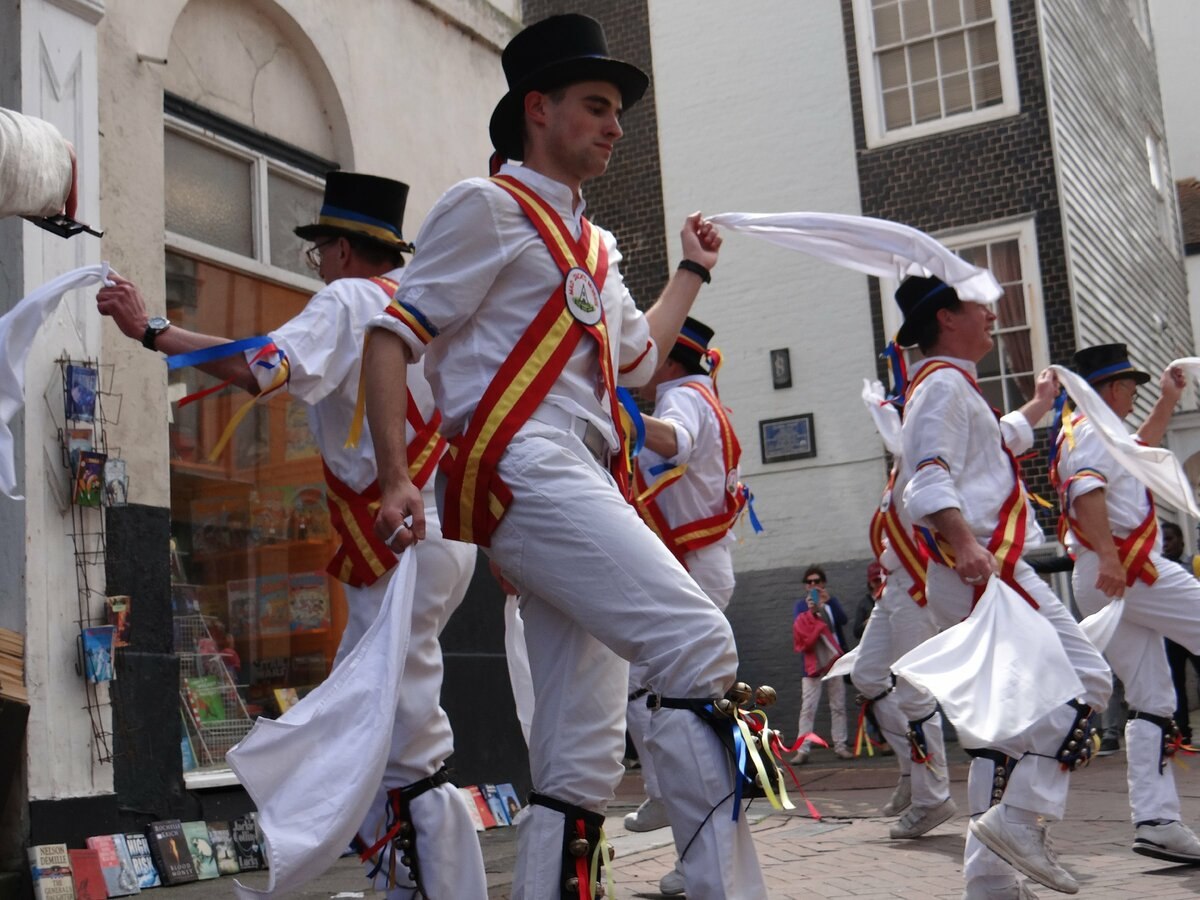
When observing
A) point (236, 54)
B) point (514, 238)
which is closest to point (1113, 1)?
point (236, 54)

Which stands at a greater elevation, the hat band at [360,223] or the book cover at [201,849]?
the hat band at [360,223]

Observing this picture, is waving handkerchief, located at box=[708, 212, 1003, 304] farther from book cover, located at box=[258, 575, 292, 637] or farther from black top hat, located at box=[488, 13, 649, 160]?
book cover, located at box=[258, 575, 292, 637]

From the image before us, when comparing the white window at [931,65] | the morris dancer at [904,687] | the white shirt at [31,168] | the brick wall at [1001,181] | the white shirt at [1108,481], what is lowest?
Result: the morris dancer at [904,687]

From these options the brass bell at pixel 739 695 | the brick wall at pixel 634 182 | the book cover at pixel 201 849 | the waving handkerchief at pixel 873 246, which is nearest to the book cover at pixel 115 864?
the book cover at pixel 201 849

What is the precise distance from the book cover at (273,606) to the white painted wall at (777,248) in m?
10.9

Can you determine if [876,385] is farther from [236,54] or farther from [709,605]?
[709,605]

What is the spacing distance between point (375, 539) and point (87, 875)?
8.48 ft

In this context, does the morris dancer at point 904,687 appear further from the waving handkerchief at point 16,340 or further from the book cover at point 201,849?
the waving handkerchief at point 16,340

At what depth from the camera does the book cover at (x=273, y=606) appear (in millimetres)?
8188

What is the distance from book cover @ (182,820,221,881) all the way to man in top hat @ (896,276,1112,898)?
11.3ft

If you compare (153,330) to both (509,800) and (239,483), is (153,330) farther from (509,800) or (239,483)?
(509,800)

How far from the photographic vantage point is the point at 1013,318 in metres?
17.2

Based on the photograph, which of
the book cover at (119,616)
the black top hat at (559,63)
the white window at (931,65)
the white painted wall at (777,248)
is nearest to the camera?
the black top hat at (559,63)

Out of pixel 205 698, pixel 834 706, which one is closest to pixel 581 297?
pixel 205 698
